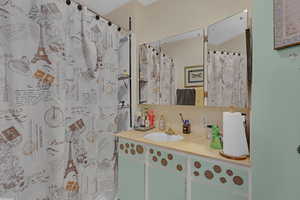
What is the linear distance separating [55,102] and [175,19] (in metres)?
1.54

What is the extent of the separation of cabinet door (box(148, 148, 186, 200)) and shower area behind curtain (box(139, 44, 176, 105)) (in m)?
0.68

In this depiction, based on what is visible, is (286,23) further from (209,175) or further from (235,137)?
(209,175)

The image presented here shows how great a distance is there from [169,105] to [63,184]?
1288 millimetres

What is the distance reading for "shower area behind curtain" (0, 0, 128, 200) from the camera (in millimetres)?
1000

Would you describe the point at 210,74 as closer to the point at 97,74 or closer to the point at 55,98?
the point at 97,74

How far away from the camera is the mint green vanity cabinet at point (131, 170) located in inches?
54.4

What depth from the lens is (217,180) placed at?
0.98m

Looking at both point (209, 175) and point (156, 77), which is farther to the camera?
point (156, 77)

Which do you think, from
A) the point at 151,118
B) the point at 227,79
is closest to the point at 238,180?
the point at 227,79

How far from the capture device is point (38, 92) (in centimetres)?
111

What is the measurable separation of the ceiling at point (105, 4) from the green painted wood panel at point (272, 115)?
1542mm

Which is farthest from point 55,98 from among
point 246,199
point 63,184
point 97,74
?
point 246,199

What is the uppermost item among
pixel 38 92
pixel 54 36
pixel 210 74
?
pixel 54 36

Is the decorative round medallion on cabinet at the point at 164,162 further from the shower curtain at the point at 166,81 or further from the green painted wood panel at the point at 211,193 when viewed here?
the shower curtain at the point at 166,81
